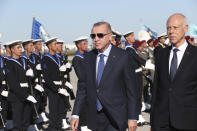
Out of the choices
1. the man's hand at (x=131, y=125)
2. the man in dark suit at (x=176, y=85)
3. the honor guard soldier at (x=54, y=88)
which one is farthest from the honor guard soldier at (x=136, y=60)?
the man in dark suit at (x=176, y=85)

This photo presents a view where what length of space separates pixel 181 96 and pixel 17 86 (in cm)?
454

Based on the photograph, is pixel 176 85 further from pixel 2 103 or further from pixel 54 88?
pixel 2 103

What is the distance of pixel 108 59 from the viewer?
15.2 feet

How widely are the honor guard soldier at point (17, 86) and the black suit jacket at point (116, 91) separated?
11.2 ft

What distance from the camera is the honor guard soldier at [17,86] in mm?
7715

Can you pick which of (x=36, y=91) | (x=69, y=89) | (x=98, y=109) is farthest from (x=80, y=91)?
(x=36, y=91)

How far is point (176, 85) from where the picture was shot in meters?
4.07

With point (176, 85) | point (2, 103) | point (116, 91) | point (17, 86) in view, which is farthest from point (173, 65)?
point (2, 103)

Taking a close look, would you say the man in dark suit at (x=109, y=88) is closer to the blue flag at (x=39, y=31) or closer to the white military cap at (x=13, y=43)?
the white military cap at (x=13, y=43)

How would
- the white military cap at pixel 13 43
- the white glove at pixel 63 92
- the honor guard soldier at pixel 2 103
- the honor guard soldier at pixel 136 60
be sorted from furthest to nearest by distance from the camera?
1. the honor guard soldier at pixel 136 60
2. the honor guard soldier at pixel 2 103
3. the white glove at pixel 63 92
4. the white military cap at pixel 13 43

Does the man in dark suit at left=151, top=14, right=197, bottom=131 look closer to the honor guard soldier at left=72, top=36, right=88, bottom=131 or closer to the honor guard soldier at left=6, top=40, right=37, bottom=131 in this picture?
the honor guard soldier at left=72, top=36, right=88, bottom=131

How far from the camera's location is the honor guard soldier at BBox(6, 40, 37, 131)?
7715 mm

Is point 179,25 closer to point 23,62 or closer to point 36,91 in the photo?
point 23,62

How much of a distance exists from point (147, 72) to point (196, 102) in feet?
23.4
